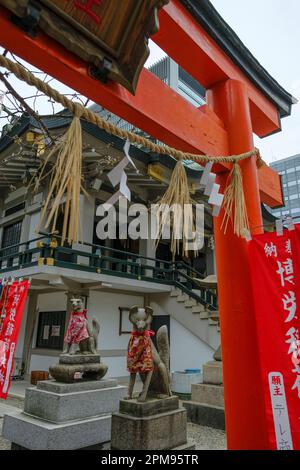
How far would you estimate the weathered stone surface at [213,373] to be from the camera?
616cm

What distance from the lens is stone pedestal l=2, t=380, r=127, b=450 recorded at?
4.15 meters

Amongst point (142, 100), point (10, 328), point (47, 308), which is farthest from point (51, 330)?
point (142, 100)

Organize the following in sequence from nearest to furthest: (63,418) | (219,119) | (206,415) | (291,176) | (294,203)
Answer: (219,119)
(63,418)
(206,415)
(294,203)
(291,176)

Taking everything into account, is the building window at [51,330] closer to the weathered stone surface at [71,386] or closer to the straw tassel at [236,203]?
the weathered stone surface at [71,386]

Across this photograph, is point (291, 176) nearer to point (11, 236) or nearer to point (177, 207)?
point (11, 236)

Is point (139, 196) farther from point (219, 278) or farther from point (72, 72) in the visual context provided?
point (72, 72)

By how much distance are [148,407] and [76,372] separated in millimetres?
1404

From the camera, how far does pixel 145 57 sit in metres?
1.65

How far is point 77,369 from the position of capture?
4.89 meters

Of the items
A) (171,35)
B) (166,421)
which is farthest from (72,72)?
(166,421)

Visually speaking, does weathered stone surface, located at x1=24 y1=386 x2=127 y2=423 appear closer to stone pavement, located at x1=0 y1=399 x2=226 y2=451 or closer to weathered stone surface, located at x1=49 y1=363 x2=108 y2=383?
weathered stone surface, located at x1=49 y1=363 x2=108 y2=383

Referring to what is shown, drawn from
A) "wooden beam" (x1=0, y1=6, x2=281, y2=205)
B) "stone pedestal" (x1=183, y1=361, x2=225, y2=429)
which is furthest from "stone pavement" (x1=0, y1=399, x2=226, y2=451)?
"wooden beam" (x1=0, y1=6, x2=281, y2=205)

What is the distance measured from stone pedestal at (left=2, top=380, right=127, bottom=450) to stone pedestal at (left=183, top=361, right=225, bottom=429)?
1.99m

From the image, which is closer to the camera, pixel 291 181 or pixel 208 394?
pixel 208 394
